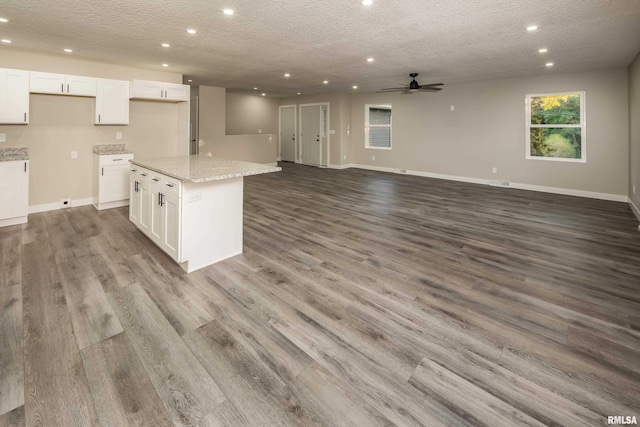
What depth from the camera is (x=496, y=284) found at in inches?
116

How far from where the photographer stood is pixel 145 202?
3.91m

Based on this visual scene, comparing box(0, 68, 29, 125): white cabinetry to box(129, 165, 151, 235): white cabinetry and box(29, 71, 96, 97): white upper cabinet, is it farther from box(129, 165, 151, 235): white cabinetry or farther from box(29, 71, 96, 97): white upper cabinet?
box(129, 165, 151, 235): white cabinetry

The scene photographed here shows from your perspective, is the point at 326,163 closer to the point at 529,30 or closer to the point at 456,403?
the point at 529,30

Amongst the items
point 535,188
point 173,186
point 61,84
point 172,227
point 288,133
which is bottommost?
point 172,227

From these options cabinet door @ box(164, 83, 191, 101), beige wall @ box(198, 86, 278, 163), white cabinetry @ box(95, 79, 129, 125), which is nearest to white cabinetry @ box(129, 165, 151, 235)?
white cabinetry @ box(95, 79, 129, 125)

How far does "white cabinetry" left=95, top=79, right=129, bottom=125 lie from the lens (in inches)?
214

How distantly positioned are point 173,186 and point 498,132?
7415 mm

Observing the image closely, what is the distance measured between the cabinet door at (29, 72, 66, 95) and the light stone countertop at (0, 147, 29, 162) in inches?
34.6

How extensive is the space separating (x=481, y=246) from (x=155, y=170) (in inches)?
147

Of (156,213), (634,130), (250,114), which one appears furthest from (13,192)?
(634,130)

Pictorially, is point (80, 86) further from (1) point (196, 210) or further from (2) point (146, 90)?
(1) point (196, 210)

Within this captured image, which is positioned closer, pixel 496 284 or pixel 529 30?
pixel 496 284

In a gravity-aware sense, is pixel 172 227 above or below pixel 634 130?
below

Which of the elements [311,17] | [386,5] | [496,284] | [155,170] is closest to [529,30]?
[386,5]
